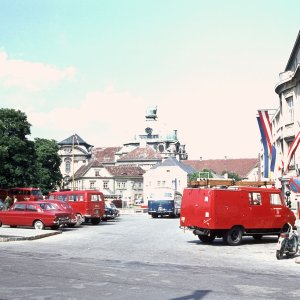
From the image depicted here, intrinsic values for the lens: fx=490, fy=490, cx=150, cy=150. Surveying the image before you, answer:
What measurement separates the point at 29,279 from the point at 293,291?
18.9 feet

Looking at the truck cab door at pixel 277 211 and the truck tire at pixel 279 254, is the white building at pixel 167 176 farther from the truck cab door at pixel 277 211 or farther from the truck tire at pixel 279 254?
the truck tire at pixel 279 254

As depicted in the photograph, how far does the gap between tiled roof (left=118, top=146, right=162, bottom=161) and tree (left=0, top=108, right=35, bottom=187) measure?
78983 mm

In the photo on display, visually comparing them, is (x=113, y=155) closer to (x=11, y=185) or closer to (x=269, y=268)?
(x=11, y=185)

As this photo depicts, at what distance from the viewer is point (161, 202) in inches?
1864

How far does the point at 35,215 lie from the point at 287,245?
15194 millimetres

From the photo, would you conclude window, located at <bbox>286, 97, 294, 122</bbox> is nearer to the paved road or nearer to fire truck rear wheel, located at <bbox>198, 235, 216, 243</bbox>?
fire truck rear wheel, located at <bbox>198, 235, 216, 243</bbox>

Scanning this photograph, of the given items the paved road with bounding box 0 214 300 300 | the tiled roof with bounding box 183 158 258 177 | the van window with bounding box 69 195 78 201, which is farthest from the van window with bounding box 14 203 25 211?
the tiled roof with bounding box 183 158 258 177

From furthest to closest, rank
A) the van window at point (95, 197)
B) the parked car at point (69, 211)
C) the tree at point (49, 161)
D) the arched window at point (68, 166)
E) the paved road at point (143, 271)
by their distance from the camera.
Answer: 1. the arched window at point (68, 166)
2. the tree at point (49, 161)
3. the van window at point (95, 197)
4. the parked car at point (69, 211)
5. the paved road at point (143, 271)

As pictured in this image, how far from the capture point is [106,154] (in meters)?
161

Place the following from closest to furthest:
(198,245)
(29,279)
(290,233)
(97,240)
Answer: (29,279)
(290,233)
(198,245)
(97,240)

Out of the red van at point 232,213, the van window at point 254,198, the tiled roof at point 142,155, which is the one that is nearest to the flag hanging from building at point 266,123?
the red van at point 232,213

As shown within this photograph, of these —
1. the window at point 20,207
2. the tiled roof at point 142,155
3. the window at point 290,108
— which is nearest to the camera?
the window at point 20,207

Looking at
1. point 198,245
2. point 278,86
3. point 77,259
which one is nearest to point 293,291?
point 77,259

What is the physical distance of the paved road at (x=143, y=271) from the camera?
9.75 m
